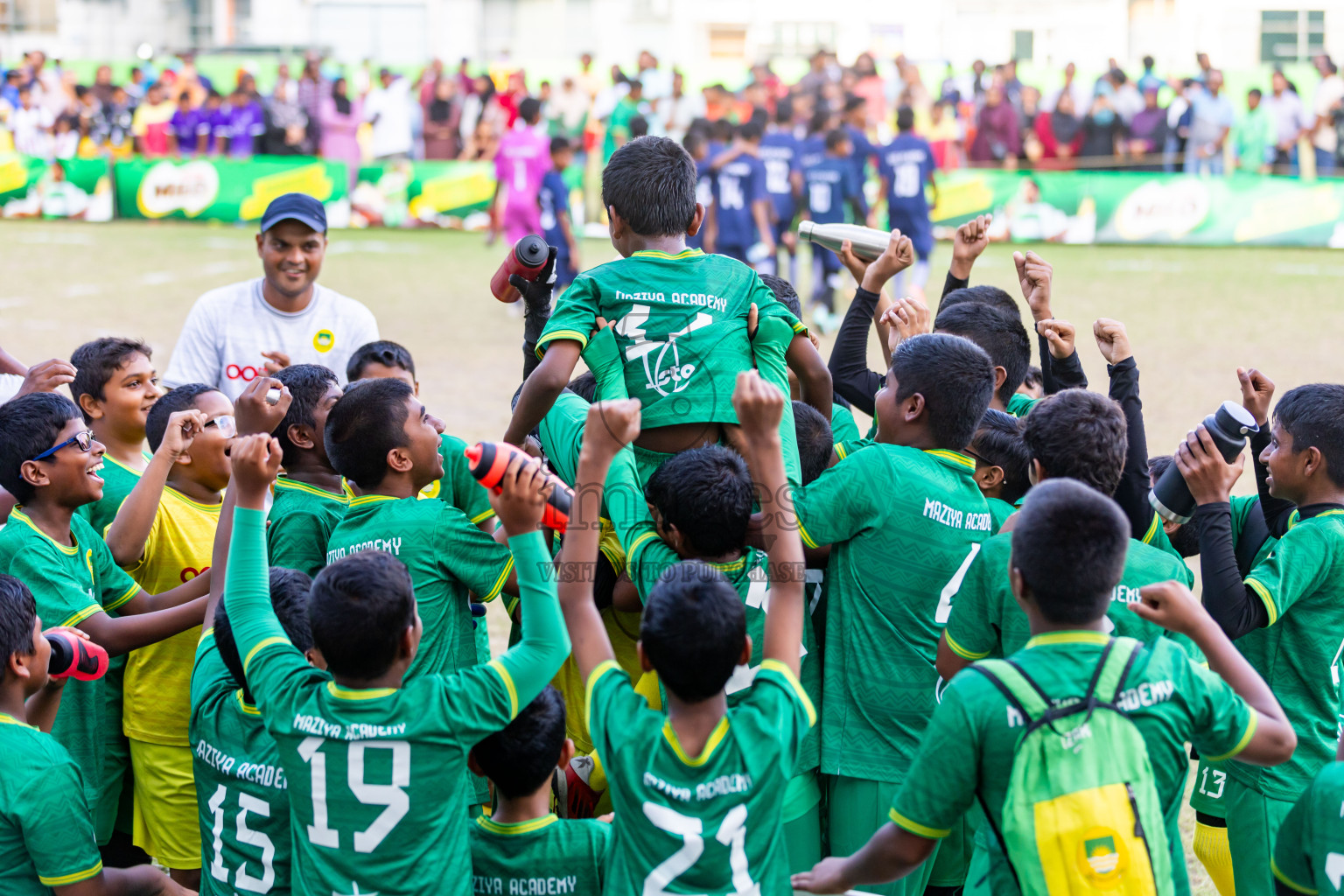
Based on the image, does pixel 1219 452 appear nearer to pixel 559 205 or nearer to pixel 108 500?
pixel 108 500

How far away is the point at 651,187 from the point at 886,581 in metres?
1.26

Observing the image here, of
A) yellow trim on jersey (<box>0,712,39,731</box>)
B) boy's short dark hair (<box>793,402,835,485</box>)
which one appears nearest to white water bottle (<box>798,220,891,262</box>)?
boy's short dark hair (<box>793,402,835,485</box>)

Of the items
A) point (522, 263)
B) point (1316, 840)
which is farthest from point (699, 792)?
point (522, 263)

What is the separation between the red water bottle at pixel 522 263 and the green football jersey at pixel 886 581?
1.30 metres

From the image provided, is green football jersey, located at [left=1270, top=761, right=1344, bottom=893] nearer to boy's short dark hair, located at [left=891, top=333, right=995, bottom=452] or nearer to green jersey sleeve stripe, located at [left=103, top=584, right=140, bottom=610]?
boy's short dark hair, located at [left=891, top=333, right=995, bottom=452]

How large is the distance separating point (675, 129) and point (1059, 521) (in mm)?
20978

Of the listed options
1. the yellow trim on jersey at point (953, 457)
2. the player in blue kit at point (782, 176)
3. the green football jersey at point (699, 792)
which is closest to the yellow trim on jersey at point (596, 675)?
the green football jersey at point (699, 792)

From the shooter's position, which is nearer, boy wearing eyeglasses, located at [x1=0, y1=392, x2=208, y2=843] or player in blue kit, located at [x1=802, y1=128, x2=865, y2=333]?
boy wearing eyeglasses, located at [x1=0, y1=392, x2=208, y2=843]

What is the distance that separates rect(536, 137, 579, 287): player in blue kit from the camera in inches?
589

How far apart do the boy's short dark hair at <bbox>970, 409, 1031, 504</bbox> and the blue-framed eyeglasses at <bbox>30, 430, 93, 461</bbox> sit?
254cm

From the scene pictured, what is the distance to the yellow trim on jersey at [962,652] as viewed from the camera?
119 inches

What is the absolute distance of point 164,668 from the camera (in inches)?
150

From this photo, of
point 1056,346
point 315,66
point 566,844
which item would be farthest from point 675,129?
point 566,844

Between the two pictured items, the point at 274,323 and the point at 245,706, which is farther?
the point at 274,323
